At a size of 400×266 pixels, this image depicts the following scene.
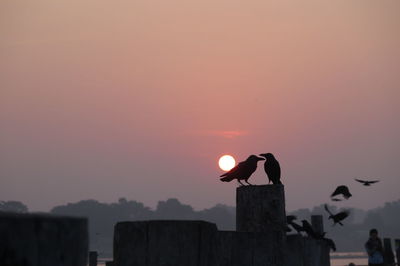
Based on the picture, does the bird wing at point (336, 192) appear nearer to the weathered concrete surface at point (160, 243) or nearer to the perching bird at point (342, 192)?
the perching bird at point (342, 192)

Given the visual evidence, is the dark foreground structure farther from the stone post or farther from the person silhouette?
the person silhouette

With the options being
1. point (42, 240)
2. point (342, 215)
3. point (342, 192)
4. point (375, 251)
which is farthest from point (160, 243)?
point (375, 251)

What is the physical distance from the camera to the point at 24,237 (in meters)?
1.68

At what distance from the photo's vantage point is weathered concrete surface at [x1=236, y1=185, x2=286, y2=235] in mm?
8352

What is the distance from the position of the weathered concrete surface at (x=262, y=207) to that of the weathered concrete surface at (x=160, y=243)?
14.2ft

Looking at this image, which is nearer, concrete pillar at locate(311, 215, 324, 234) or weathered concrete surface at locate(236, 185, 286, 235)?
weathered concrete surface at locate(236, 185, 286, 235)

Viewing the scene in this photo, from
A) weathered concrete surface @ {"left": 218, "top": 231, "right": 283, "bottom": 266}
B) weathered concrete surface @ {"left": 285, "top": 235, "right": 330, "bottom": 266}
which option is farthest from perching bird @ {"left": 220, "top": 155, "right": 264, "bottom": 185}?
weathered concrete surface @ {"left": 218, "top": 231, "right": 283, "bottom": 266}

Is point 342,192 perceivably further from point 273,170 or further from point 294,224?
point 273,170

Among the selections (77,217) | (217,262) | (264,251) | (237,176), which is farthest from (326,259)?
(77,217)

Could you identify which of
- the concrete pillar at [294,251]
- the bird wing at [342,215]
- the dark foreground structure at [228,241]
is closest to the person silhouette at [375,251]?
the bird wing at [342,215]

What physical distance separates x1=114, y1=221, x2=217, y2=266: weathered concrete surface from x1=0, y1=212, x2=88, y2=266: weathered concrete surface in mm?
1961

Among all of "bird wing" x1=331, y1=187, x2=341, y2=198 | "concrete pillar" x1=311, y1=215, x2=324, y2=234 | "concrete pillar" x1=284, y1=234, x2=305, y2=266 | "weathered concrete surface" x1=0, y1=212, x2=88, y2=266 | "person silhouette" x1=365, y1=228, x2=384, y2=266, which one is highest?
"bird wing" x1=331, y1=187, x2=341, y2=198

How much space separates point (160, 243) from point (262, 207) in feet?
14.9

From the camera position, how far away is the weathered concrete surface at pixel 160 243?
3.90 meters
